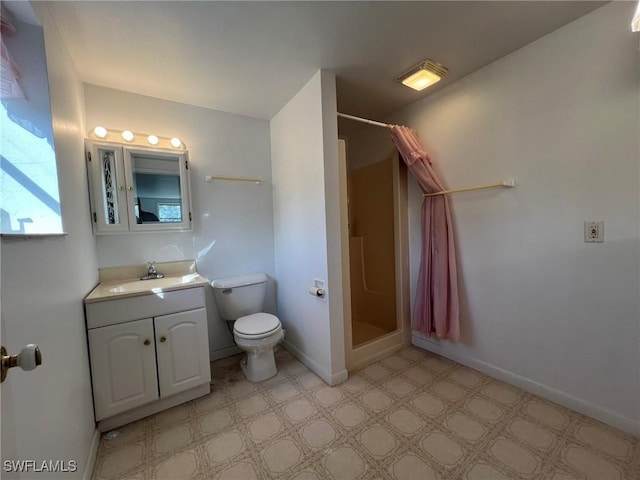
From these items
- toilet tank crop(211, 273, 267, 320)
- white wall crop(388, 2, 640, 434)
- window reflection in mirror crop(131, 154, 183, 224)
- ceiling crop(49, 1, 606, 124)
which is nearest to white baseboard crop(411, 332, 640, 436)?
white wall crop(388, 2, 640, 434)

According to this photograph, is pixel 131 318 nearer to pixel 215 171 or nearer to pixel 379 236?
pixel 215 171

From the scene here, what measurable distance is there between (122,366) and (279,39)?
2.15 m

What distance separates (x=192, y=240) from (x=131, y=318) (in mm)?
817

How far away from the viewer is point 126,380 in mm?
1533

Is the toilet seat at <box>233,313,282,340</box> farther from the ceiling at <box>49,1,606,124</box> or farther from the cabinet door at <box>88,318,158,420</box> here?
the ceiling at <box>49,1,606,124</box>

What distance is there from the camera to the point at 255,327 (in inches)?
75.9

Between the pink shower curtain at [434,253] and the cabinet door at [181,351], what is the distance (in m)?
1.78

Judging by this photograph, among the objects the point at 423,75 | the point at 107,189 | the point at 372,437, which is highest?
the point at 423,75

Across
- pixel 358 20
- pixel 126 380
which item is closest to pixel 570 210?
pixel 358 20

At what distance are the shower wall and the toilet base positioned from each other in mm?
758

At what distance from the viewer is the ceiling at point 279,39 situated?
1280 millimetres

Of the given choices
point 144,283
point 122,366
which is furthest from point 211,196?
point 122,366

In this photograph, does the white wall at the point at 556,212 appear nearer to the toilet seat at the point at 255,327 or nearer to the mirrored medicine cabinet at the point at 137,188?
the toilet seat at the point at 255,327

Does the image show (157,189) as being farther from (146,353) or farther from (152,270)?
(146,353)
